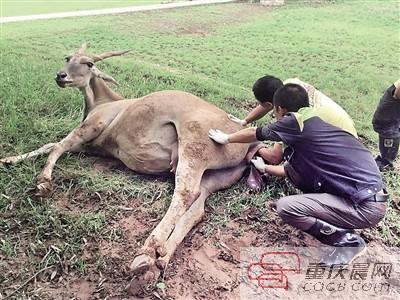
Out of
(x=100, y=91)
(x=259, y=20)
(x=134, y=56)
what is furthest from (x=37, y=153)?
(x=259, y=20)

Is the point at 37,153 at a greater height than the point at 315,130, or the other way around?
the point at 315,130

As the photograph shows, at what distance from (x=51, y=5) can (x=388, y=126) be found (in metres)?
11.7

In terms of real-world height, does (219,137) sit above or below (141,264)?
above

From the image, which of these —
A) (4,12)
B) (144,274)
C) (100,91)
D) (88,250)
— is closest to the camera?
(144,274)

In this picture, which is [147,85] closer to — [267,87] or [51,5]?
[267,87]

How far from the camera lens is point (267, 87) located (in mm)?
4578

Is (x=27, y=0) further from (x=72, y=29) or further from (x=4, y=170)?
(x=4, y=170)

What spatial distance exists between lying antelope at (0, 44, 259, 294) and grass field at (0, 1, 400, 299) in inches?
5.2

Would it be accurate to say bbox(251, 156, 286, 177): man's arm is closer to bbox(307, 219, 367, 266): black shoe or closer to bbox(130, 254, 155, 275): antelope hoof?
bbox(307, 219, 367, 266): black shoe

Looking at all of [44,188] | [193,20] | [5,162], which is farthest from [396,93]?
[193,20]

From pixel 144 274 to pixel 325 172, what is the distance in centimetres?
144

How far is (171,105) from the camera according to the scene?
476 centimetres

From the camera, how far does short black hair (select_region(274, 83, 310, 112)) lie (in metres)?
3.95

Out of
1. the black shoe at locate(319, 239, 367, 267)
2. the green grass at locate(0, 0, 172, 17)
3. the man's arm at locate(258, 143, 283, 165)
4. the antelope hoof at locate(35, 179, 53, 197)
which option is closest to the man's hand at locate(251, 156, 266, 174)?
the man's arm at locate(258, 143, 283, 165)
